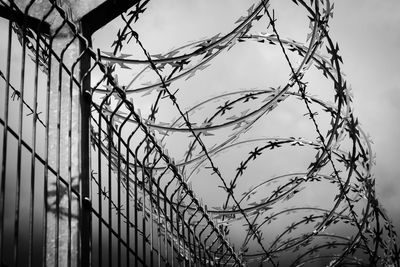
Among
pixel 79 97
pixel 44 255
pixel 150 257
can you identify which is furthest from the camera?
pixel 150 257

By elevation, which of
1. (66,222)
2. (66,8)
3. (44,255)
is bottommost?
(44,255)

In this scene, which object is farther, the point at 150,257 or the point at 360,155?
the point at 360,155

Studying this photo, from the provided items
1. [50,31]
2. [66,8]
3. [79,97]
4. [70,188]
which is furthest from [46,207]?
[66,8]

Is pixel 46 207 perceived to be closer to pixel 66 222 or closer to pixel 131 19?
pixel 66 222

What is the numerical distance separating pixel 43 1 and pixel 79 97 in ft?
2.12

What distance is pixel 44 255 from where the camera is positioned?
2670mm

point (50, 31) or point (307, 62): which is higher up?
point (307, 62)

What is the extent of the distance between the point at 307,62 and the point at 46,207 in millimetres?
3834

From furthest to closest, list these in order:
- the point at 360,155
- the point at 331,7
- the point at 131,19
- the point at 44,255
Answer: the point at 360,155 < the point at 331,7 < the point at 131,19 < the point at 44,255

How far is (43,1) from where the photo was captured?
338 centimetres

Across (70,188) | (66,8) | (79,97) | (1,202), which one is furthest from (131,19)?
(1,202)

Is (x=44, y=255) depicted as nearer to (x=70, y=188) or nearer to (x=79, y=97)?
(x=70, y=188)

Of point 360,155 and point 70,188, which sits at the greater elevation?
point 360,155

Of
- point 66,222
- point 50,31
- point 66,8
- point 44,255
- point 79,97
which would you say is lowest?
point 44,255
